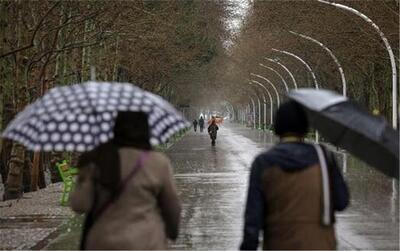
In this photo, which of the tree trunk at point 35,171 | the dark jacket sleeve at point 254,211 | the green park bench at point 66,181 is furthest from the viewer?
the tree trunk at point 35,171

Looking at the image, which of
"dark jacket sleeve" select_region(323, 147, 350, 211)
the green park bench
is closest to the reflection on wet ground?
the green park bench

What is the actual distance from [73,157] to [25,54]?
242 inches

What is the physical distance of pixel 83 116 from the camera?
5.57m

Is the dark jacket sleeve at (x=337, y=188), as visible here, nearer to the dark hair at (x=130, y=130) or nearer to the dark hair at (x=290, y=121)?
the dark hair at (x=290, y=121)

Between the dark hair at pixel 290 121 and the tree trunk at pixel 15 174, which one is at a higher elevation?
the dark hair at pixel 290 121

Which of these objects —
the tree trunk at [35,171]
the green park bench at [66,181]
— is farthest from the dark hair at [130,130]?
the tree trunk at [35,171]

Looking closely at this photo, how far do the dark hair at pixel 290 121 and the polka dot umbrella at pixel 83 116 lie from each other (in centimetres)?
78

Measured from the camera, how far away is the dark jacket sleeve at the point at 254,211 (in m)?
4.92

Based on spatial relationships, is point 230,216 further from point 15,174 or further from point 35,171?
point 35,171

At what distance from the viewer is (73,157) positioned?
2778 centimetres

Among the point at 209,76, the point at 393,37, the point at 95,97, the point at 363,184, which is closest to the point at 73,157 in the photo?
the point at 363,184

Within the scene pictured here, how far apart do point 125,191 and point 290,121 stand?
41.1 inches

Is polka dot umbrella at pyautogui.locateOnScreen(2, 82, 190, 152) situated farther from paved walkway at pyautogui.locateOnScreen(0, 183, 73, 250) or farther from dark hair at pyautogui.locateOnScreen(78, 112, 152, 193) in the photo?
paved walkway at pyautogui.locateOnScreen(0, 183, 73, 250)

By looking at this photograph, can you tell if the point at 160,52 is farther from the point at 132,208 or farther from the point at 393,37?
the point at 132,208
